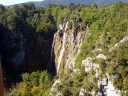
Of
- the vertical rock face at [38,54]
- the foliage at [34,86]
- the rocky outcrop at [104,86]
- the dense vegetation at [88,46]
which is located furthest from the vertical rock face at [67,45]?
the rocky outcrop at [104,86]

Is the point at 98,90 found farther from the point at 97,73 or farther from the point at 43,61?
the point at 43,61

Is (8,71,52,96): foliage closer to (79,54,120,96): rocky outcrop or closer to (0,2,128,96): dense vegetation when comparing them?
(0,2,128,96): dense vegetation

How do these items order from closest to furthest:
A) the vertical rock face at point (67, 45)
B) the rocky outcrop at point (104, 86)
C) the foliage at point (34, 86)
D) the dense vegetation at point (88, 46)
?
the rocky outcrop at point (104, 86) < the dense vegetation at point (88, 46) < the foliage at point (34, 86) < the vertical rock face at point (67, 45)

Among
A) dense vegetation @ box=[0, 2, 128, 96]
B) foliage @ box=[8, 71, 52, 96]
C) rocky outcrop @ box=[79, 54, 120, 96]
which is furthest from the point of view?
foliage @ box=[8, 71, 52, 96]

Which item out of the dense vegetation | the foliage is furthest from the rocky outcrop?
the foliage

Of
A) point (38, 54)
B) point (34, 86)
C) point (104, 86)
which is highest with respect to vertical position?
point (104, 86)

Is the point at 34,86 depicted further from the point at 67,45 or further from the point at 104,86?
the point at 67,45

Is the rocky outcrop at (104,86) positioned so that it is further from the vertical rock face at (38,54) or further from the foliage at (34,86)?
the vertical rock face at (38,54)

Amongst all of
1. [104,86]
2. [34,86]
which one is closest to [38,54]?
[34,86]

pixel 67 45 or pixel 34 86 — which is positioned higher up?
pixel 67 45
